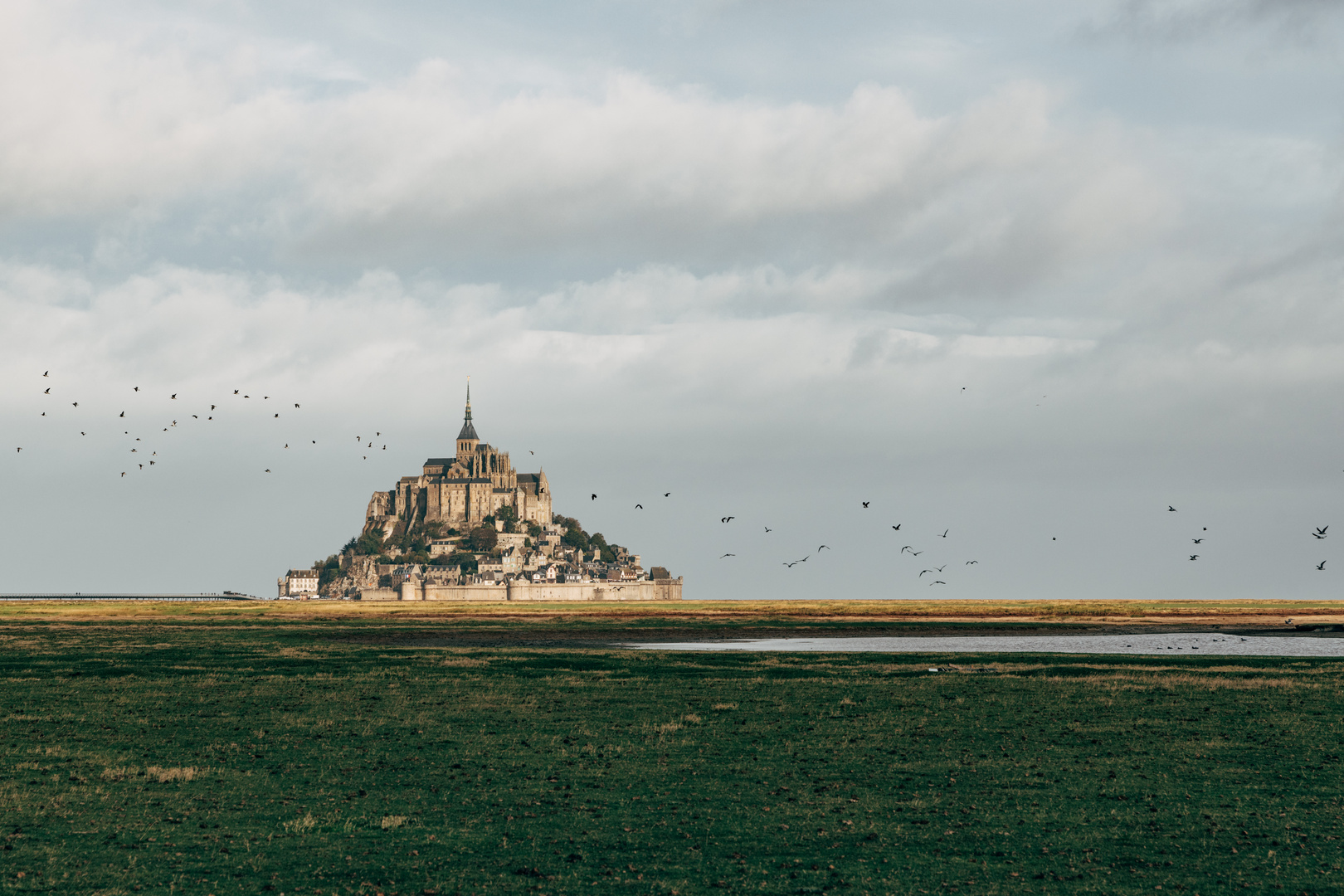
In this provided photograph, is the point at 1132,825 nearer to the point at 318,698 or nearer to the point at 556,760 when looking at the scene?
the point at 556,760

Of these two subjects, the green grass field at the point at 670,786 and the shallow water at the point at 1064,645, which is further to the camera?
the shallow water at the point at 1064,645

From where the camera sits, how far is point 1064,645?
80875 millimetres

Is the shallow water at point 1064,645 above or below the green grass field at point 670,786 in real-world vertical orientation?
below

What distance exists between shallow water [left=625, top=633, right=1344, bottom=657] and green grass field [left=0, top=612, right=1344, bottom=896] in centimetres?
2704

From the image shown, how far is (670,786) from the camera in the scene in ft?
72.4

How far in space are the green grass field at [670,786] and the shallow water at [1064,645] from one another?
27040 millimetres

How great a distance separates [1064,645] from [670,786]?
6530 centimetres

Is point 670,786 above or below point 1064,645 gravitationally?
above

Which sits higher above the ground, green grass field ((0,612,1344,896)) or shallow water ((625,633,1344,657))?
green grass field ((0,612,1344,896))

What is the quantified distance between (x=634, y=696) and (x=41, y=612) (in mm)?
148981

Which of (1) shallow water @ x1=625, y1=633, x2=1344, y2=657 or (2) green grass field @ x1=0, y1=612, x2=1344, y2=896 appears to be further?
(1) shallow water @ x1=625, y1=633, x2=1344, y2=657

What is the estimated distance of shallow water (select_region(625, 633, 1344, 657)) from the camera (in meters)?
70.1

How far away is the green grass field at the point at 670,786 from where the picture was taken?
15.8 meters

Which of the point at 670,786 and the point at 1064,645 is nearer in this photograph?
the point at 670,786
